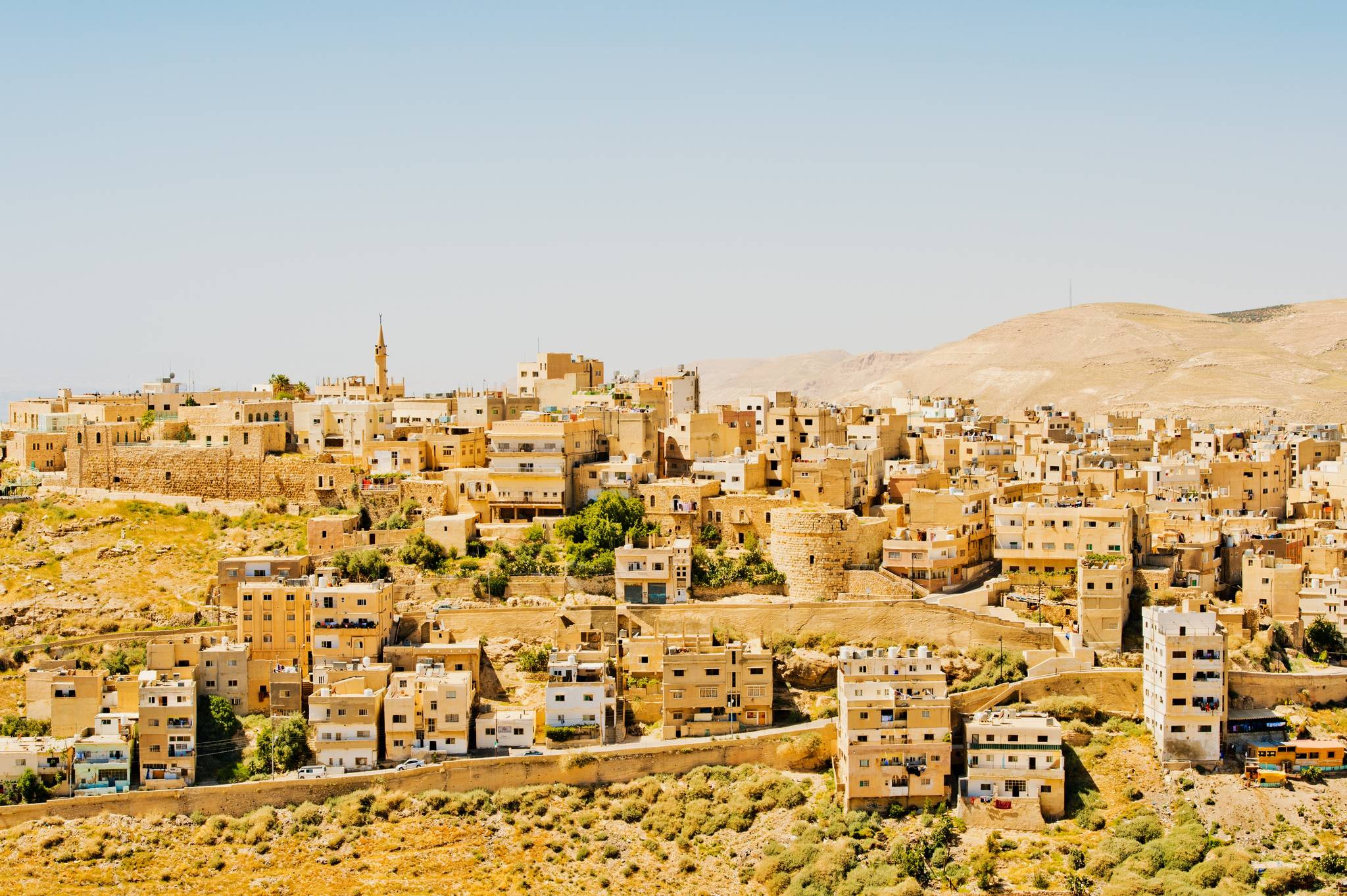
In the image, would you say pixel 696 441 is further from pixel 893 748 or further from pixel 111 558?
pixel 111 558

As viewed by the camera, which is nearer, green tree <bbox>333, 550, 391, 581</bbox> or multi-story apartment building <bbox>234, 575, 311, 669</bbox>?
multi-story apartment building <bbox>234, 575, 311, 669</bbox>

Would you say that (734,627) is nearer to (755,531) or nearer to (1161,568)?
(755,531)

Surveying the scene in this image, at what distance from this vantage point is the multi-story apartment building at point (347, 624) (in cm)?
3662

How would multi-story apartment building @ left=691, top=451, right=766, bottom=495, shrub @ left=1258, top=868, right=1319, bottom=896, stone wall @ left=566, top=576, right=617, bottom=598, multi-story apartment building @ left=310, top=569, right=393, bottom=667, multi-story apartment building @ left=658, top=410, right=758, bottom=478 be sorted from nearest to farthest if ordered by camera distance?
shrub @ left=1258, top=868, right=1319, bottom=896, multi-story apartment building @ left=310, top=569, right=393, bottom=667, stone wall @ left=566, top=576, right=617, bottom=598, multi-story apartment building @ left=691, top=451, right=766, bottom=495, multi-story apartment building @ left=658, top=410, right=758, bottom=478

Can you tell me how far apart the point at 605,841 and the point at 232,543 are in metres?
16.2

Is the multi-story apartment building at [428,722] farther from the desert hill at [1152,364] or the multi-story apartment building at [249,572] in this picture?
the desert hill at [1152,364]

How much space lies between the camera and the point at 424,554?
4003 centimetres

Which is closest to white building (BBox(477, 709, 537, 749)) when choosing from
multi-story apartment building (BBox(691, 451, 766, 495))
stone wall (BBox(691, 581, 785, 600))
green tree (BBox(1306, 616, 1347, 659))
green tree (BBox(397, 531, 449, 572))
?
stone wall (BBox(691, 581, 785, 600))

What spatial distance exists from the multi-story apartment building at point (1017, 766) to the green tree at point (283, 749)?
13.4 metres

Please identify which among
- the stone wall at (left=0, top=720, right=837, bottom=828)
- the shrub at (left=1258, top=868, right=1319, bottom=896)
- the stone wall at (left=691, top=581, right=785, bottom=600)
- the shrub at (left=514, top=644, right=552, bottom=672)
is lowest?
the shrub at (left=1258, top=868, right=1319, bottom=896)

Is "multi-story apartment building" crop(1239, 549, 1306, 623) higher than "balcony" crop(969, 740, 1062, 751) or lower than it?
higher

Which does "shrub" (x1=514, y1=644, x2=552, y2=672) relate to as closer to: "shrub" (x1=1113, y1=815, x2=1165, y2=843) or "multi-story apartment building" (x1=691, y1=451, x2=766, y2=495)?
"multi-story apartment building" (x1=691, y1=451, x2=766, y2=495)

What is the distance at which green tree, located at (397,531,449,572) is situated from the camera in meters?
40.0

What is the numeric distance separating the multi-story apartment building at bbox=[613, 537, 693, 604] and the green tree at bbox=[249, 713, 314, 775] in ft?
26.5
